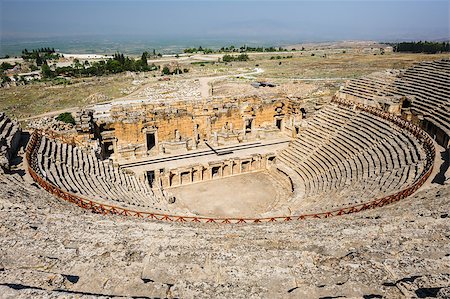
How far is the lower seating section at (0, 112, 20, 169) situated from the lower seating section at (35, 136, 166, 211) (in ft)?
4.35

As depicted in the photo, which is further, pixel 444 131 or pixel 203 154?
pixel 203 154

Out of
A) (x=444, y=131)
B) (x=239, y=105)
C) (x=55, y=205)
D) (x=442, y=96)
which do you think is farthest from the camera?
(x=239, y=105)

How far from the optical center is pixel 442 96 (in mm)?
24797

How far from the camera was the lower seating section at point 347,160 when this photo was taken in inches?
668

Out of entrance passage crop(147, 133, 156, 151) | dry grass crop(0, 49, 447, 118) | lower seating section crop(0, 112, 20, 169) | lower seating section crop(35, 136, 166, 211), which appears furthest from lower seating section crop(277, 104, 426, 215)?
dry grass crop(0, 49, 447, 118)

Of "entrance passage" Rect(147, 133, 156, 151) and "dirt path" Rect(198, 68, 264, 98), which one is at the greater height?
"dirt path" Rect(198, 68, 264, 98)

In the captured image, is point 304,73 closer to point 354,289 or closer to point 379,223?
point 379,223

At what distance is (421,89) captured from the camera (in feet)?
89.6

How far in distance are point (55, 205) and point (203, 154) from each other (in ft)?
46.6

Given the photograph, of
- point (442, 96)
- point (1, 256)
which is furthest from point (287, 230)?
point (442, 96)

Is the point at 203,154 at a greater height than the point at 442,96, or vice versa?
the point at 442,96

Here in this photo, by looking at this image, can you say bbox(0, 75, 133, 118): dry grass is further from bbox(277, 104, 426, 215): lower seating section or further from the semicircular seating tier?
the semicircular seating tier

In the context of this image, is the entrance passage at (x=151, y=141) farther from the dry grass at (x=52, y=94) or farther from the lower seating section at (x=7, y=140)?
the dry grass at (x=52, y=94)

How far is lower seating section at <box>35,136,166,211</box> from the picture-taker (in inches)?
656
